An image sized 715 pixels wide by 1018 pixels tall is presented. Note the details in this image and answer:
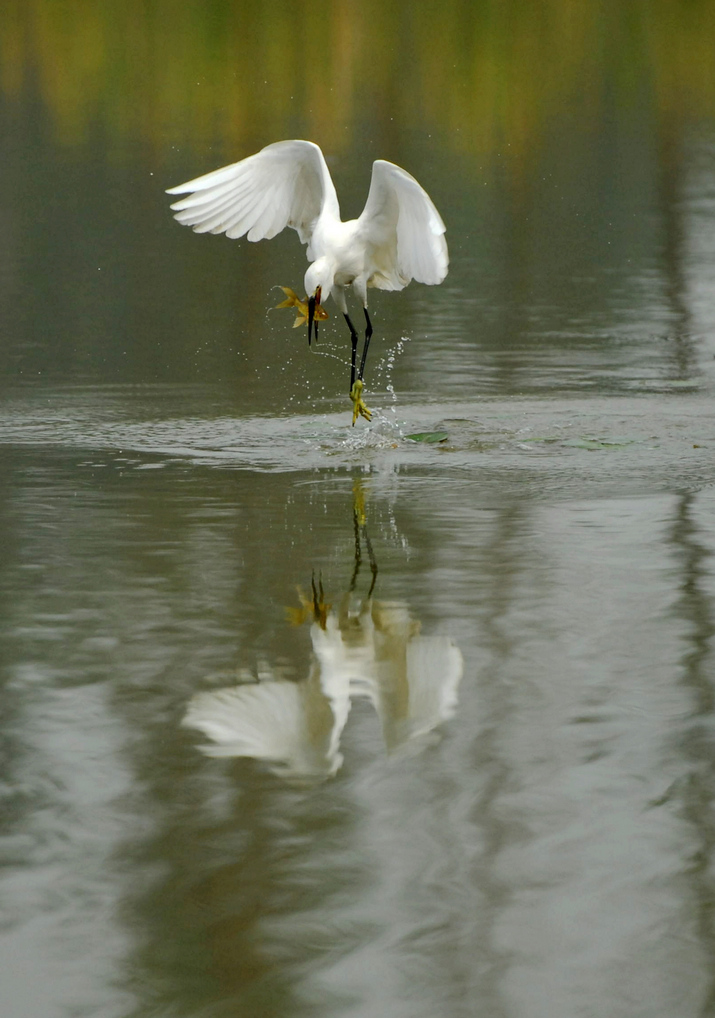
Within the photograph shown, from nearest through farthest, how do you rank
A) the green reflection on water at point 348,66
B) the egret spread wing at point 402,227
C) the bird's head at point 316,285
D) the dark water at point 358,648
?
1. the dark water at point 358,648
2. the egret spread wing at point 402,227
3. the bird's head at point 316,285
4. the green reflection on water at point 348,66

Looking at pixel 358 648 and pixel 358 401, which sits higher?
pixel 358 401

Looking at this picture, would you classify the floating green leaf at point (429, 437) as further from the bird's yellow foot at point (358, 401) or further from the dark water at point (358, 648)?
the bird's yellow foot at point (358, 401)

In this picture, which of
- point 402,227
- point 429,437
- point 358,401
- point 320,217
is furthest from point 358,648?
point 320,217

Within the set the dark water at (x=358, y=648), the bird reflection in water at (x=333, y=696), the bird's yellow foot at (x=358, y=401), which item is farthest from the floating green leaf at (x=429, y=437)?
the bird reflection in water at (x=333, y=696)

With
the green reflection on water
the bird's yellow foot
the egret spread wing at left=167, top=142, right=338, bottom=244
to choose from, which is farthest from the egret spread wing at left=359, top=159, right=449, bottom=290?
the green reflection on water

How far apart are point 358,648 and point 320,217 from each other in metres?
4.79

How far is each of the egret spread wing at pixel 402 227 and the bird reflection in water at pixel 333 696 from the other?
139 inches

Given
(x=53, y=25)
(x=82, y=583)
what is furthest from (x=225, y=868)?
(x=53, y=25)

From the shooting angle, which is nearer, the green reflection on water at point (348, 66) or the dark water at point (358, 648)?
the dark water at point (358, 648)

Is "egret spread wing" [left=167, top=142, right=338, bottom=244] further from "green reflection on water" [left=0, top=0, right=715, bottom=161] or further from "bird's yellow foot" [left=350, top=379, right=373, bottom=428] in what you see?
"green reflection on water" [left=0, top=0, right=715, bottom=161]

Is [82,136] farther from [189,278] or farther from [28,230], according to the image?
[189,278]

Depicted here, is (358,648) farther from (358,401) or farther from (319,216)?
(319,216)

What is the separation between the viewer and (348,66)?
4069 centimetres

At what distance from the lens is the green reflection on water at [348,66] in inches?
1195
